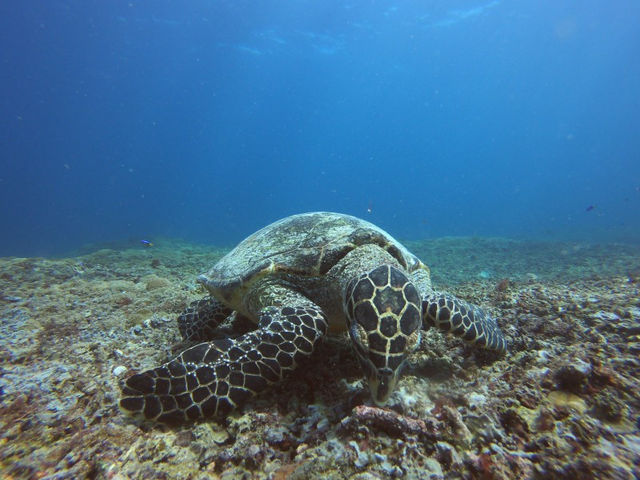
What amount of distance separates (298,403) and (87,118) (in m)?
125

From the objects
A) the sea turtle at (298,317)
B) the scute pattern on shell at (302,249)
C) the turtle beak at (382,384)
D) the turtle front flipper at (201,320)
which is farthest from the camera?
the turtle front flipper at (201,320)

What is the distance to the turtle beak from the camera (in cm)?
208

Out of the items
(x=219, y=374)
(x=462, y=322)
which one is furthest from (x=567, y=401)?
(x=219, y=374)

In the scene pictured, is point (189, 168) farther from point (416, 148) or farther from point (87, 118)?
point (416, 148)

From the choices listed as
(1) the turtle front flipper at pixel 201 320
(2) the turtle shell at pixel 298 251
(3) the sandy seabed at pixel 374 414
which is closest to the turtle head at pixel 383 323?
(3) the sandy seabed at pixel 374 414

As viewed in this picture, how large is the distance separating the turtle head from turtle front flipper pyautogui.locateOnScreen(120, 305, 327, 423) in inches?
20.6

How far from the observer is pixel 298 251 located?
362 cm

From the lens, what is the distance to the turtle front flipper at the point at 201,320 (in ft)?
12.3

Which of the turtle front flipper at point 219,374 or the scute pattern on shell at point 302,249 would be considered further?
the scute pattern on shell at point 302,249

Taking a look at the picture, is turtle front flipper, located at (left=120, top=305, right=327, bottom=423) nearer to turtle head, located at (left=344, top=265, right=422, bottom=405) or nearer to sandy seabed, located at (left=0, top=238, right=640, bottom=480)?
sandy seabed, located at (left=0, top=238, right=640, bottom=480)

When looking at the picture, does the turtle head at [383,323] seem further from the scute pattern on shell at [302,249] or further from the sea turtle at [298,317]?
the scute pattern on shell at [302,249]

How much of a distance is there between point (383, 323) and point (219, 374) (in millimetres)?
1396

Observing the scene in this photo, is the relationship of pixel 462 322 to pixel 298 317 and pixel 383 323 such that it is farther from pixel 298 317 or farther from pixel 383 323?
pixel 298 317

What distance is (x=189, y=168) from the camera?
503 feet
